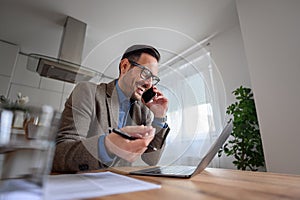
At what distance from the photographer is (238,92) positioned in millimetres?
1646

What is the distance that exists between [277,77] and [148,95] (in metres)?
1.18

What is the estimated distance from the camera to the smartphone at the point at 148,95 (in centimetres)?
55

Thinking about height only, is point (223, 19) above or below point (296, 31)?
above

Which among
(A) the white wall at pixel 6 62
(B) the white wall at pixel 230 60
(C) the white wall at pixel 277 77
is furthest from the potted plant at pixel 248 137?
(A) the white wall at pixel 6 62

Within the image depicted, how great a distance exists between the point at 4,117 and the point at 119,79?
1.23 feet

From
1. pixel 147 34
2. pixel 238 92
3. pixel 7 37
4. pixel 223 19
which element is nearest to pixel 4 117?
pixel 147 34

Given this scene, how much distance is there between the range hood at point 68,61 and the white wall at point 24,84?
696mm

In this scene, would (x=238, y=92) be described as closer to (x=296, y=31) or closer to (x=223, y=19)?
(x=296, y=31)

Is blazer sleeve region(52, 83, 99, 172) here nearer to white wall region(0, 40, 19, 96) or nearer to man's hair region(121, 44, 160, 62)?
man's hair region(121, 44, 160, 62)

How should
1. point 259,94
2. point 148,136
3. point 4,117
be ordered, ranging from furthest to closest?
point 259,94 < point 148,136 < point 4,117

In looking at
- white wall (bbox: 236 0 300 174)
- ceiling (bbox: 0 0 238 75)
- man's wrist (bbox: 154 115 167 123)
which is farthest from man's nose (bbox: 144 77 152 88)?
ceiling (bbox: 0 0 238 75)

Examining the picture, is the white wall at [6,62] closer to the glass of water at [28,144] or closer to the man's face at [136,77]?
the man's face at [136,77]

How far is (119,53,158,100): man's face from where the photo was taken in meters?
0.50

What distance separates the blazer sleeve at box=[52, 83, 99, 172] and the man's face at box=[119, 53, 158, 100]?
0.52 ft
